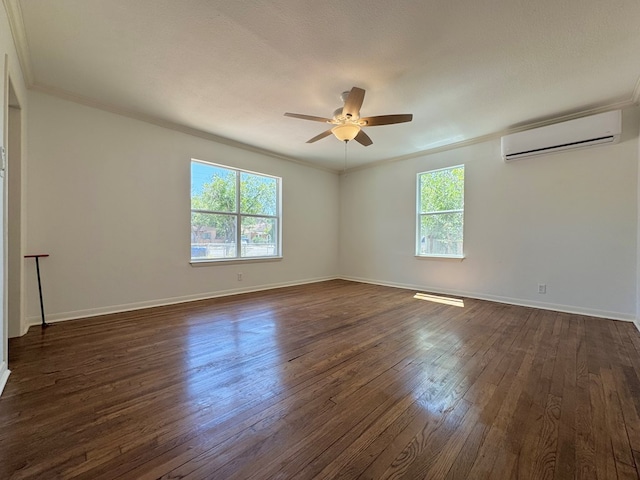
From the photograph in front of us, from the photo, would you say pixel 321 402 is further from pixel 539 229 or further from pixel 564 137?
pixel 564 137

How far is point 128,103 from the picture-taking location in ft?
11.4

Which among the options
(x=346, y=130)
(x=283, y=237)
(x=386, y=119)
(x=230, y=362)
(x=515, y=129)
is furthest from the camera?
(x=283, y=237)

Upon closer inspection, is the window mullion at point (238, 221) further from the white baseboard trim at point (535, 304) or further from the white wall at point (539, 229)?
the white baseboard trim at point (535, 304)

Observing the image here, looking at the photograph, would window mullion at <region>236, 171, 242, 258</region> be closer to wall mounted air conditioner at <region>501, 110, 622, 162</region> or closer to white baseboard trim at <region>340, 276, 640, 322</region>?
white baseboard trim at <region>340, 276, 640, 322</region>

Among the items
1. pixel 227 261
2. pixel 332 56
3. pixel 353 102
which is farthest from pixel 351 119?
pixel 227 261

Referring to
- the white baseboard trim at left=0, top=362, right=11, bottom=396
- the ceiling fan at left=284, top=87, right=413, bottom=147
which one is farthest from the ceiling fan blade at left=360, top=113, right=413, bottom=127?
the white baseboard trim at left=0, top=362, right=11, bottom=396

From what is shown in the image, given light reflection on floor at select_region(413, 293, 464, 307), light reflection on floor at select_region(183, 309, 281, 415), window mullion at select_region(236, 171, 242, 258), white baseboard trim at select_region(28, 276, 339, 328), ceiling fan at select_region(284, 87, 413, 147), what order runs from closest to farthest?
light reflection on floor at select_region(183, 309, 281, 415)
ceiling fan at select_region(284, 87, 413, 147)
white baseboard trim at select_region(28, 276, 339, 328)
light reflection on floor at select_region(413, 293, 464, 307)
window mullion at select_region(236, 171, 242, 258)

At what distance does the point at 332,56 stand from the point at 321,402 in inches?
110

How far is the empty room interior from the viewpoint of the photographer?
4.67 ft

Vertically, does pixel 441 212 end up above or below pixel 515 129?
below

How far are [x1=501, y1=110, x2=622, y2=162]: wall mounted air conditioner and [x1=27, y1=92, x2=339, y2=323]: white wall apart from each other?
174 inches

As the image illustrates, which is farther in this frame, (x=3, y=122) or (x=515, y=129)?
(x=515, y=129)

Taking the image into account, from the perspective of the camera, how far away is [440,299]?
455 centimetres

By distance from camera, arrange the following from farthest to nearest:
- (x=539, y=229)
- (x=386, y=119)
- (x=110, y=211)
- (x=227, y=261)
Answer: (x=227, y=261) < (x=539, y=229) < (x=110, y=211) < (x=386, y=119)
